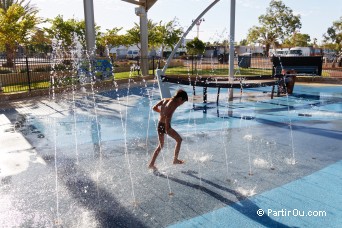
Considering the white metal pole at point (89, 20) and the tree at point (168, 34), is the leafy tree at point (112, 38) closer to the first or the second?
the tree at point (168, 34)

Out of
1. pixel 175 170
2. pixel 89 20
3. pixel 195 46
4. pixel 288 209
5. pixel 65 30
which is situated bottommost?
pixel 288 209

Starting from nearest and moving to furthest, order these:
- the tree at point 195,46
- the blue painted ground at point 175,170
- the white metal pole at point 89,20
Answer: the blue painted ground at point 175,170 < the white metal pole at point 89,20 < the tree at point 195,46

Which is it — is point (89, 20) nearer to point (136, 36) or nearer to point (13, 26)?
point (13, 26)

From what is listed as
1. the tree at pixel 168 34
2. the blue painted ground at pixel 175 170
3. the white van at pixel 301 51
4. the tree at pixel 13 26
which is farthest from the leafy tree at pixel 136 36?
the blue painted ground at pixel 175 170

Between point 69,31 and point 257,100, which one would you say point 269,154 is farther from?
point 69,31

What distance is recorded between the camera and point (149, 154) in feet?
21.9

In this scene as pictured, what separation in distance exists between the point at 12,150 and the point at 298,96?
471 inches

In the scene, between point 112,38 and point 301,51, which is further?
point 301,51

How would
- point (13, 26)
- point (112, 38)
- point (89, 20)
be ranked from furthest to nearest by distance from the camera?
point (112, 38) < point (13, 26) < point (89, 20)

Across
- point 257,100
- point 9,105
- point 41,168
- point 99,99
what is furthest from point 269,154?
point 9,105

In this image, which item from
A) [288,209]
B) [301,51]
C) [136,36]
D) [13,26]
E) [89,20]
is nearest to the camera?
[288,209]

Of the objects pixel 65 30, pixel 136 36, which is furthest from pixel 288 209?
pixel 136 36

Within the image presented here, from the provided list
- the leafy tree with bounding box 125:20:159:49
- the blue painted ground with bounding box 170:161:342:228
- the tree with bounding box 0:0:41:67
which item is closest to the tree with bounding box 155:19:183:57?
the leafy tree with bounding box 125:20:159:49

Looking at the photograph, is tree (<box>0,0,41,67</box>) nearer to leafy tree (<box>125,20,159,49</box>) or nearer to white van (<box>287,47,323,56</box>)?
leafy tree (<box>125,20,159,49</box>)
